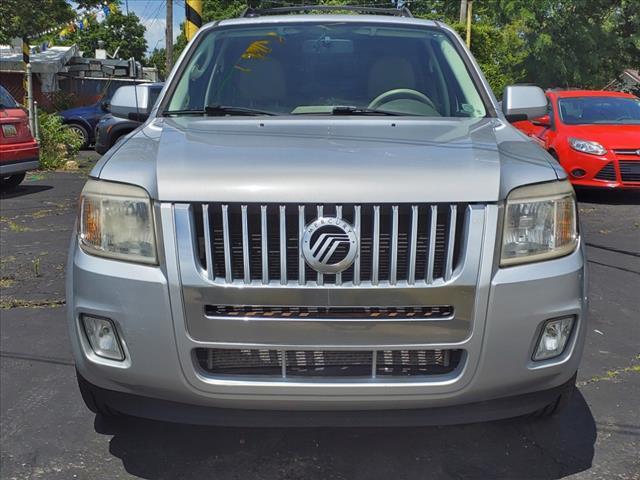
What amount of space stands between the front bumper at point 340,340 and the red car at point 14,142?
336 inches

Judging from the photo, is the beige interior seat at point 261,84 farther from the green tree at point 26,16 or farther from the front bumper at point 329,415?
the green tree at point 26,16

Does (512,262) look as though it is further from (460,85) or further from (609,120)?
(609,120)

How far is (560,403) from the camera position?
113 inches

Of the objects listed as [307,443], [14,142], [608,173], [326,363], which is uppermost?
[326,363]

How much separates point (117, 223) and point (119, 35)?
62167mm

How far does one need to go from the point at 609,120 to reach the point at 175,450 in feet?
29.9

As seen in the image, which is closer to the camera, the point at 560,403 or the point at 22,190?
the point at 560,403

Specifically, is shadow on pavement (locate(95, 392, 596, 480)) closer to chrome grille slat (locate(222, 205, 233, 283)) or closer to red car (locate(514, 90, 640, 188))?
chrome grille slat (locate(222, 205, 233, 283))

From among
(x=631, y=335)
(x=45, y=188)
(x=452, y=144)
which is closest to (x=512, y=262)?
(x=452, y=144)

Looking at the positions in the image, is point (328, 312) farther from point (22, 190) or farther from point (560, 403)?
point (22, 190)

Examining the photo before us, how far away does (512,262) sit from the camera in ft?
7.69

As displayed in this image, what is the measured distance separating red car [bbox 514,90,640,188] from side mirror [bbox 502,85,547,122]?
4.97 meters

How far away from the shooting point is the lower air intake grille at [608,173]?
9.17 meters

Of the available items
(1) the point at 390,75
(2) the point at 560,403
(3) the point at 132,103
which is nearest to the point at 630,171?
(1) the point at 390,75
